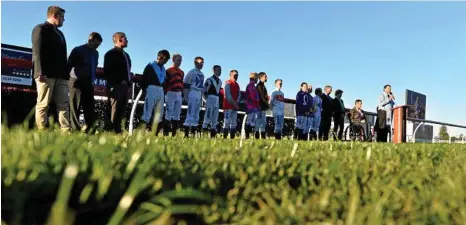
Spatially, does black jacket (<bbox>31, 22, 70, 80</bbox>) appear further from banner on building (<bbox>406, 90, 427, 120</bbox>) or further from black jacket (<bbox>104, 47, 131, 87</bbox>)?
banner on building (<bbox>406, 90, 427, 120</bbox>)

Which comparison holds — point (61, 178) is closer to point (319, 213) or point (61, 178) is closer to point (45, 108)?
point (319, 213)

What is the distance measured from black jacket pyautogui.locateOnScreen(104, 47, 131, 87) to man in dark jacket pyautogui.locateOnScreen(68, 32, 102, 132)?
199 mm

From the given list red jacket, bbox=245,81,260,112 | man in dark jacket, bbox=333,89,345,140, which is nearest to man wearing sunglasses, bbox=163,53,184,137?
red jacket, bbox=245,81,260,112

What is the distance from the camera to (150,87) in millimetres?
10367

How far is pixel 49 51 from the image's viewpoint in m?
7.69

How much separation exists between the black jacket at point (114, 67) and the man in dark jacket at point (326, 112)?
984 cm

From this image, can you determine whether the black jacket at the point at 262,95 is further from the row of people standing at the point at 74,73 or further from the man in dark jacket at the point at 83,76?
the man in dark jacket at the point at 83,76

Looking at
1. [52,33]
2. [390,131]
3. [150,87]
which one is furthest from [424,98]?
[52,33]

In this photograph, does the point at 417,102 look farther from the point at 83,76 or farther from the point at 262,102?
the point at 83,76

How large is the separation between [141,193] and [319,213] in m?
0.64

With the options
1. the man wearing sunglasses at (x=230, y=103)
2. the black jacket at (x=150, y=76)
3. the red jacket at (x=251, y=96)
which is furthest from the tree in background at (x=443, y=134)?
the black jacket at (x=150, y=76)

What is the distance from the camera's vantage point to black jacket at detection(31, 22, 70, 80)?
296 inches

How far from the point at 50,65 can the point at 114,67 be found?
1737 mm

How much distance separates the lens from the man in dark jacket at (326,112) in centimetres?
1812
